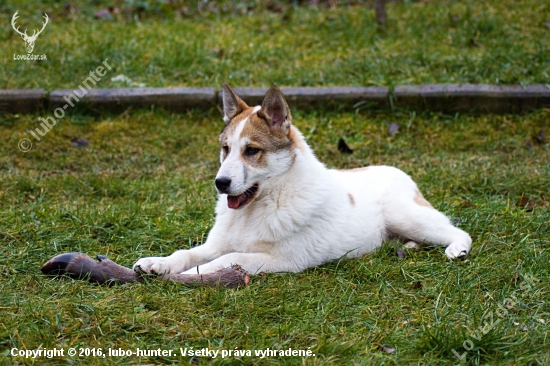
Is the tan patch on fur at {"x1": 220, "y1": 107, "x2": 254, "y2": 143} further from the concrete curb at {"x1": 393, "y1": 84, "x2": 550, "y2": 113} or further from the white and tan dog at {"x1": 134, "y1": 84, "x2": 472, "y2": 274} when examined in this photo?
the concrete curb at {"x1": 393, "y1": 84, "x2": 550, "y2": 113}

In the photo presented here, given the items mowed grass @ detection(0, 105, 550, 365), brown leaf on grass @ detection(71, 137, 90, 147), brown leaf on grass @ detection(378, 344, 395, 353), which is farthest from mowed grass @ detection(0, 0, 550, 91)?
brown leaf on grass @ detection(378, 344, 395, 353)

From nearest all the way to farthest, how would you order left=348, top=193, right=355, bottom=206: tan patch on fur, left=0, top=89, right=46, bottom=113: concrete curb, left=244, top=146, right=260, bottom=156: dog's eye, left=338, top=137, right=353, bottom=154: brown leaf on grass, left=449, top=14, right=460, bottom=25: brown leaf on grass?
1. left=244, top=146, right=260, bottom=156: dog's eye
2. left=348, top=193, right=355, bottom=206: tan patch on fur
3. left=338, top=137, right=353, bottom=154: brown leaf on grass
4. left=0, top=89, right=46, bottom=113: concrete curb
5. left=449, top=14, right=460, bottom=25: brown leaf on grass

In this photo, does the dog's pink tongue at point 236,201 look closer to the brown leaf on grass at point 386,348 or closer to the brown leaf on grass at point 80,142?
the brown leaf on grass at point 386,348

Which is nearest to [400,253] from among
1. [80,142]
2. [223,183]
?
[223,183]

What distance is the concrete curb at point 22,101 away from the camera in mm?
7680

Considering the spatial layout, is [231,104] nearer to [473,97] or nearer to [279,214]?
[279,214]

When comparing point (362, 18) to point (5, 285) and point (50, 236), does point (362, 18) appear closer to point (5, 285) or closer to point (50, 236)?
point (50, 236)

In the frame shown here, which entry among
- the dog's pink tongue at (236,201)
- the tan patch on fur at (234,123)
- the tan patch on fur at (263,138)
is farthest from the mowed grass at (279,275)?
the tan patch on fur at (234,123)

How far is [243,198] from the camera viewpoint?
4.53 meters

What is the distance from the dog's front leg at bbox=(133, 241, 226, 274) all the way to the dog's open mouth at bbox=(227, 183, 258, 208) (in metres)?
0.32

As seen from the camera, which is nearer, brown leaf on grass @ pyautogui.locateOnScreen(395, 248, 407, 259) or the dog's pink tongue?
the dog's pink tongue

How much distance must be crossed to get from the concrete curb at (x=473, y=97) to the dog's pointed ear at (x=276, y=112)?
3.45 m

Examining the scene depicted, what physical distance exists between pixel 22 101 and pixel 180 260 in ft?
14.1

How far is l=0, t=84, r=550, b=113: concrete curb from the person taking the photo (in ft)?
25.3
